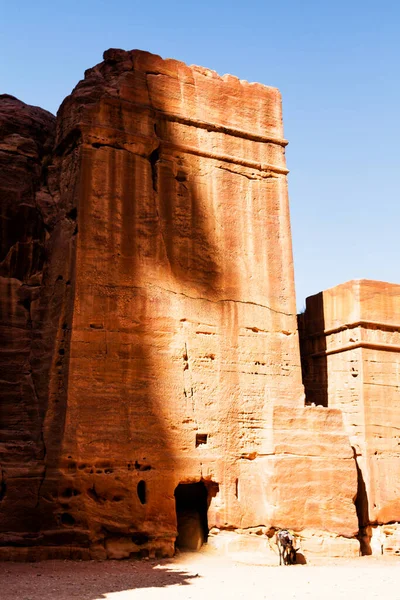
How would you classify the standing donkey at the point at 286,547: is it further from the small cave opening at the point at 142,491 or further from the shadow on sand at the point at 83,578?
the small cave opening at the point at 142,491

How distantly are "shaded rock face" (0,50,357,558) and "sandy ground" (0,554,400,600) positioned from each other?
594 millimetres

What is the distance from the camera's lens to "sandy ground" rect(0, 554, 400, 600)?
967 centimetres

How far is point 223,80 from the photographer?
15.3 metres

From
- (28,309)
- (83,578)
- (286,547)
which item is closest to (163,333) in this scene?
(28,309)

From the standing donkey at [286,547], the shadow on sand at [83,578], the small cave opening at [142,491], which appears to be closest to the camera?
the shadow on sand at [83,578]

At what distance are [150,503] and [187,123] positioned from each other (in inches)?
261

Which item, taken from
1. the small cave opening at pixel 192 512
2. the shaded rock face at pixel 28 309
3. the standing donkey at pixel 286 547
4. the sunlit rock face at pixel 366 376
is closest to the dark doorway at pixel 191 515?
the small cave opening at pixel 192 512

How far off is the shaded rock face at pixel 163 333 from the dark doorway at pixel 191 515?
Result: 3 centimetres

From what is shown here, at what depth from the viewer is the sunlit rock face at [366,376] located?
594 inches

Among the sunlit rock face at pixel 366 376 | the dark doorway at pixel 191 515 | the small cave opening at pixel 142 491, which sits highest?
the sunlit rock face at pixel 366 376

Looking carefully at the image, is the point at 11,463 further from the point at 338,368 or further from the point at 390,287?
the point at 390,287

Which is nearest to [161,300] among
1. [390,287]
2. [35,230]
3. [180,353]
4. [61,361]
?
[180,353]

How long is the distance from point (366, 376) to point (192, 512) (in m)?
4.37

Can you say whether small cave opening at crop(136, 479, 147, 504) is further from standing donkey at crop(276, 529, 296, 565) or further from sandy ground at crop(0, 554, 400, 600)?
standing donkey at crop(276, 529, 296, 565)
